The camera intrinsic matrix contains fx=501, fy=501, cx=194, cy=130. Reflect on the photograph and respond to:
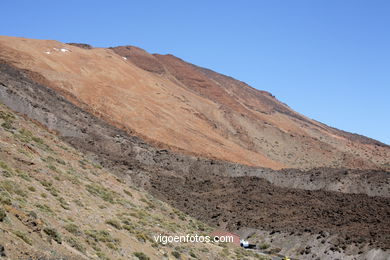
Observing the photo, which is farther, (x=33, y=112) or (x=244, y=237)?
(x=33, y=112)

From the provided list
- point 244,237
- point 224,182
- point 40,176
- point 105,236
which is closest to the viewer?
point 105,236

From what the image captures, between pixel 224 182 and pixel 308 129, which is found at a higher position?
pixel 308 129

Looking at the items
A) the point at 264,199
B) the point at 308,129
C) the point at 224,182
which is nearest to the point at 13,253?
the point at 264,199

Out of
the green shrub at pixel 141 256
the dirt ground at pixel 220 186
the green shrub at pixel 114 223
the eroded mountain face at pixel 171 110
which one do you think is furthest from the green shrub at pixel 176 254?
the eroded mountain face at pixel 171 110

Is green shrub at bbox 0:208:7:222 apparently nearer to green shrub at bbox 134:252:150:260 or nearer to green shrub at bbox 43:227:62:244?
green shrub at bbox 43:227:62:244

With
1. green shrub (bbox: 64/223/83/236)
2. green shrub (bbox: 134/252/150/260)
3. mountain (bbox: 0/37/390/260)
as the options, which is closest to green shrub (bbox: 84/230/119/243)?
mountain (bbox: 0/37/390/260)

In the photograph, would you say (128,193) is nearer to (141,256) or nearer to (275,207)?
(141,256)

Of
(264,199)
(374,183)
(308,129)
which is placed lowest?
(264,199)

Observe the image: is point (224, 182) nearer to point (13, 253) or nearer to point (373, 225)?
point (373, 225)

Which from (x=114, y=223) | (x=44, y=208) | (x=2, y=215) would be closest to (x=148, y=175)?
(x=114, y=223)
